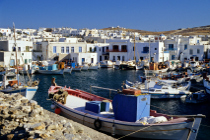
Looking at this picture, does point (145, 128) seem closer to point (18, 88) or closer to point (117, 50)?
point (18, 88)

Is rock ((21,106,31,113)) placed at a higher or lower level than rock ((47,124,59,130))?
higher

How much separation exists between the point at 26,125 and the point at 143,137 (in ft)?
17.4

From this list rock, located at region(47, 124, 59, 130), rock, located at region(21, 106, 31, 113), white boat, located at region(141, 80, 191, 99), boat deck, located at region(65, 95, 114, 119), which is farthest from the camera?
white boat, located at region(141, 80, 191, 99)

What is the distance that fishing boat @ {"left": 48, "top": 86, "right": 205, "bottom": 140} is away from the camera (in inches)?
416

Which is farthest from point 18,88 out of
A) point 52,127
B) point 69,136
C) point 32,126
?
point 69,136

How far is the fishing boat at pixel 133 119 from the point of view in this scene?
10.6 m

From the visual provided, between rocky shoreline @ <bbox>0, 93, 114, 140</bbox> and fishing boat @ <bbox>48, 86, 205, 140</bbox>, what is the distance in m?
1.46

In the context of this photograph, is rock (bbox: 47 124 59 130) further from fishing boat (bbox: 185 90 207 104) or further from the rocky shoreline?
fishing boat (bbox: 185 90 207 104)

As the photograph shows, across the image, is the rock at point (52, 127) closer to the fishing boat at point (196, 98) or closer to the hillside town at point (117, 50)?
the fishing boat at point (196, 98)

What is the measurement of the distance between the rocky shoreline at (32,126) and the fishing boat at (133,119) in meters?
1.46

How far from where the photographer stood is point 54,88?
17.6m

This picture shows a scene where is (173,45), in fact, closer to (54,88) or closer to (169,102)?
Result: (169,102)

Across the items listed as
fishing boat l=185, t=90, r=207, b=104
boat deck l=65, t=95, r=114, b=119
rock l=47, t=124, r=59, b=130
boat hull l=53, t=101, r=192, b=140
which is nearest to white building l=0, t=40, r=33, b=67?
boat deck l=65, t=95, r=114, b=119

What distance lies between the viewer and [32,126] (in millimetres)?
8445
